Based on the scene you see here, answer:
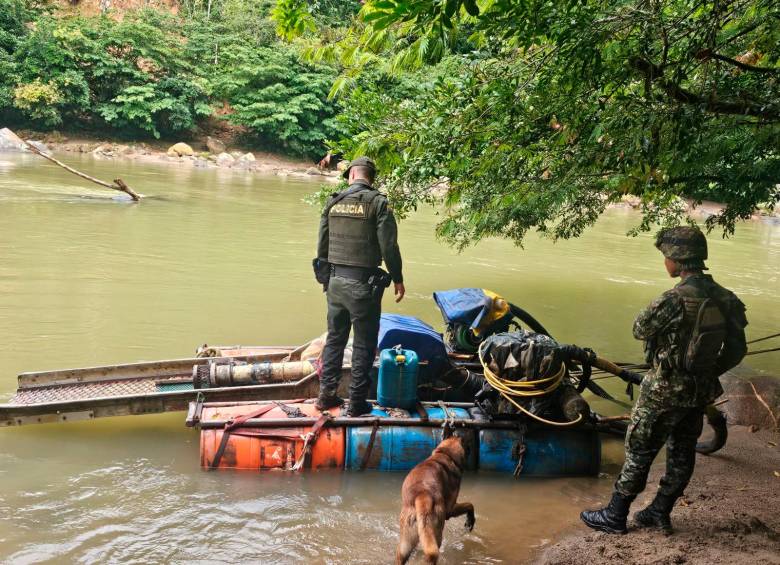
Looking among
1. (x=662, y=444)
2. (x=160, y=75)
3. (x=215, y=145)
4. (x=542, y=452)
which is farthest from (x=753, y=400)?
(x=160, y=75)

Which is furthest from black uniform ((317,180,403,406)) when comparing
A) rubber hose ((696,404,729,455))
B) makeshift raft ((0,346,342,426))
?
rubber hose ((696,404,729,455))

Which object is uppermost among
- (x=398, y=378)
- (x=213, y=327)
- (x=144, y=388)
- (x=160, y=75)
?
(x=160, y=75)

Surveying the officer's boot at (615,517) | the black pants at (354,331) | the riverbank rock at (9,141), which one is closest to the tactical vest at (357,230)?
the black pants at (354,331)

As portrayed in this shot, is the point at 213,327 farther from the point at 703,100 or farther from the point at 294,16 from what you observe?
the point at 703,100

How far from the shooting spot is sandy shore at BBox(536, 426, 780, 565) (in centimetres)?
371

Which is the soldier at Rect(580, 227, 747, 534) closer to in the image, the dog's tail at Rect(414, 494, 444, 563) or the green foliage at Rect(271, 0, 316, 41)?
the dog's tail at Rect(414, 494, 444, 563)

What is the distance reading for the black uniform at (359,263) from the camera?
5090mm

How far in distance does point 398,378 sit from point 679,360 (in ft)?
7.43

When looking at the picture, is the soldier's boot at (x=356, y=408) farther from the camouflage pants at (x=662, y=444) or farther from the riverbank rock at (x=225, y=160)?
the riverbank rock at (x=225, y=160)

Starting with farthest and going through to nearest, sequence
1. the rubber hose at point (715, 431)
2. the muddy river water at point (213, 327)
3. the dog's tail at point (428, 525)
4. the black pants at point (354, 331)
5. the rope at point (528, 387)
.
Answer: the rubber hose at point (715, 431), the black pants at point (354, 331), the rope at point (528, 387), the muddy river water at point (213, 327), the dog's tail at point (428, 525)

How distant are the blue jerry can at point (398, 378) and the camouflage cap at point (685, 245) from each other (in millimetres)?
2188

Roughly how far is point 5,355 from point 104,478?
343 cm

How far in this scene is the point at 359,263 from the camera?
514cm

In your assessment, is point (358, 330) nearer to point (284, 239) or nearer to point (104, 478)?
point (104, 478)
